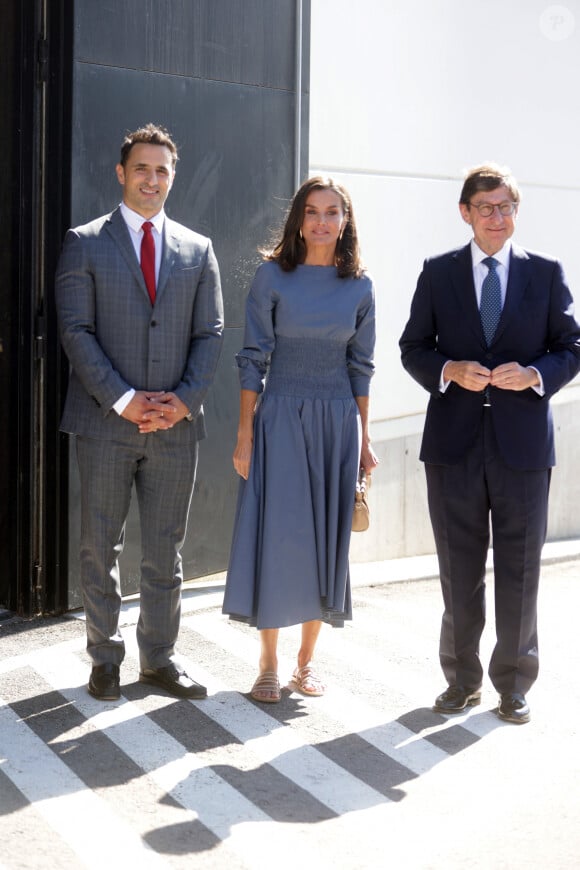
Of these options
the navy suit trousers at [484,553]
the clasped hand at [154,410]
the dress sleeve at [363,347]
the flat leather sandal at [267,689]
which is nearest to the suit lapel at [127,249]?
the clasped hand at [154,410]

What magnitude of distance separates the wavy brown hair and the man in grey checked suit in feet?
1.03

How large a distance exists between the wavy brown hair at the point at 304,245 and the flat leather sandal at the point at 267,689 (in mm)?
1619

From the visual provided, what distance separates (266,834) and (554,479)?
5.48m

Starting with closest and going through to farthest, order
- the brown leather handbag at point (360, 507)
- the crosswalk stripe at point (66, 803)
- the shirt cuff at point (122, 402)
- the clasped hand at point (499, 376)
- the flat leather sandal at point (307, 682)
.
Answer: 1. the crosswalk stripe at point (66, 803)
2. the clasped hand at point (499, 376)
3. the shirt cuff at point (122, 402)
4. the brown leather handbag at point (360, 507)
5. the flat leather sandal at point (307, 682)

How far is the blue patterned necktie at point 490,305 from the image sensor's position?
16.3 feet

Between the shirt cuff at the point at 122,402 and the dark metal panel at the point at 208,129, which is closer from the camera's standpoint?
the shirt cuff at the point at 122,402

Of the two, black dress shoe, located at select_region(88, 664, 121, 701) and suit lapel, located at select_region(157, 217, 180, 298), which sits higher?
suit lapel, located at select_region(157, 217, 180, 298)

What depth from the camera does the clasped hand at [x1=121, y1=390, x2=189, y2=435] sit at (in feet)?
16.1

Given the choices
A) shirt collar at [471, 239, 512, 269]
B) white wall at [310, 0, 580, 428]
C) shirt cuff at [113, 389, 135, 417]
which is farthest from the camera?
white wall at [310, 0, 580, 428]

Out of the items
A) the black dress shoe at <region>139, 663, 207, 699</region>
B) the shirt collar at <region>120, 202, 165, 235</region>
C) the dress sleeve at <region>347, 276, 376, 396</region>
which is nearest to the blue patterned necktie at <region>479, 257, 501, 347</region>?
the dress sleeve at <region>347, 276, 376, 396</region>

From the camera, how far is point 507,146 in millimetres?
8516

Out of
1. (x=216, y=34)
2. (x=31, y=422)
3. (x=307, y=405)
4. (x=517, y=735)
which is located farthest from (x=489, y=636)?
(x=216, y=34)

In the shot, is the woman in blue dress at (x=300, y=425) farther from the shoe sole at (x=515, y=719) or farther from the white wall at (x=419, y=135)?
the white wall at (x=419, y=135)

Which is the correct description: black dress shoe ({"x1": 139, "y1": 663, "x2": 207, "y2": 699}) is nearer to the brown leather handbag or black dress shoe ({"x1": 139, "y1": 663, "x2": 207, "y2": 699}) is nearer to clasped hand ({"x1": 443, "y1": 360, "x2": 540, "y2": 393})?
the brown leather handbag
